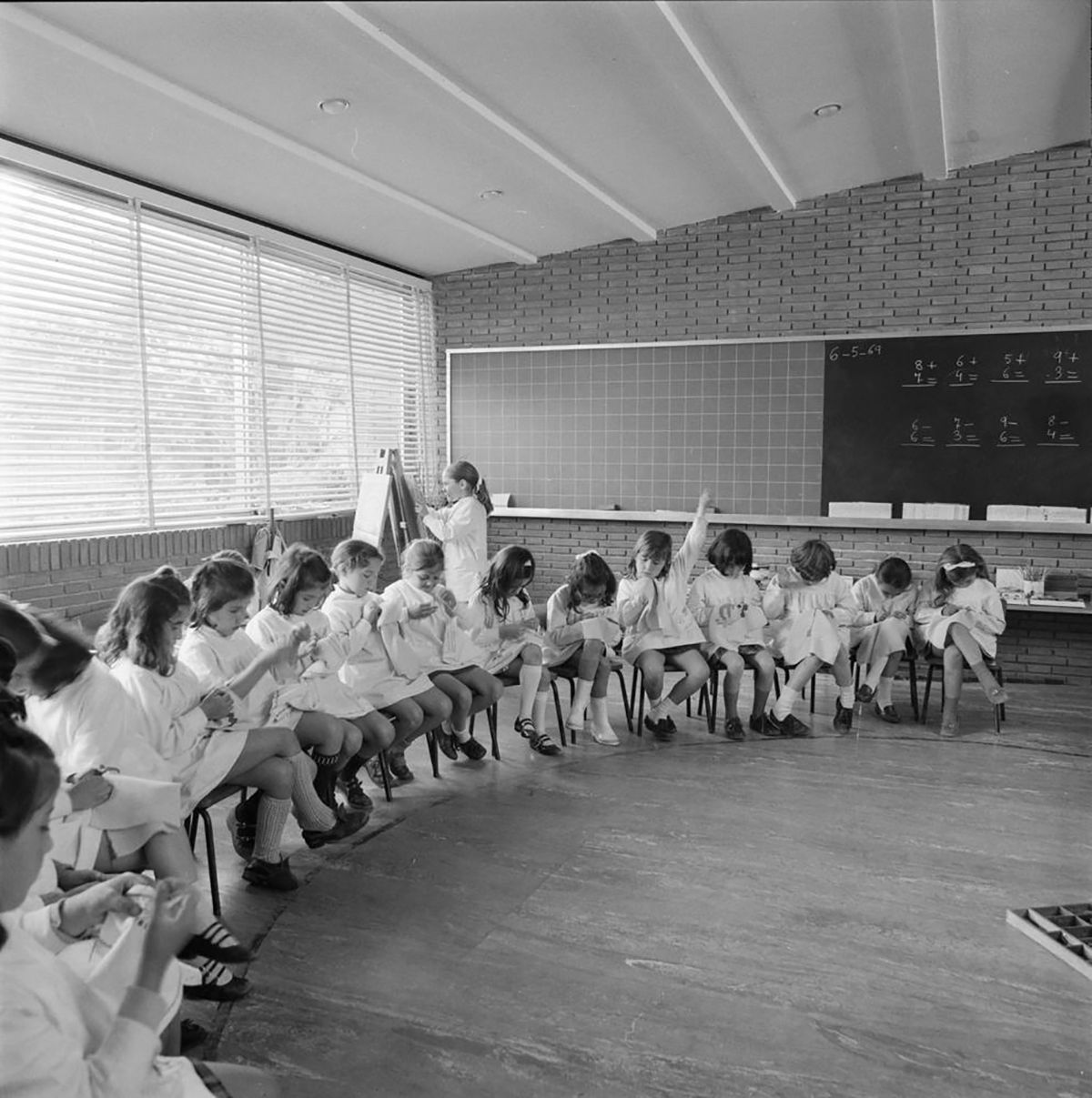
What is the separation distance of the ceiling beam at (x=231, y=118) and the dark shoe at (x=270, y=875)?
7.28 ft

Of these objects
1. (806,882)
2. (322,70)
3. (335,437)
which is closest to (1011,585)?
(806,882)

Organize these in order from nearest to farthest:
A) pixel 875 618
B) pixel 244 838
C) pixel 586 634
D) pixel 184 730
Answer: pixel 184 730 < pixel 244 838 < pixel 586 634 < pixel 875 618

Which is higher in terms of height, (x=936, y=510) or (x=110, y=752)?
(x=936, y=510)

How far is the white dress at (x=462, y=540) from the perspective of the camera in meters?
5.81

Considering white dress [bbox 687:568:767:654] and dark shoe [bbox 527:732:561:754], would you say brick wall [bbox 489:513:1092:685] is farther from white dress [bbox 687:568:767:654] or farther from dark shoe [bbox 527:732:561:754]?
dark shoe [bbox 527:732:561:754]

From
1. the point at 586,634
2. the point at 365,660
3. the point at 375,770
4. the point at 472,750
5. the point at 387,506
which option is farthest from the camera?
the point at 387,506

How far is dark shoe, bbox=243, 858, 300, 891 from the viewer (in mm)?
3111

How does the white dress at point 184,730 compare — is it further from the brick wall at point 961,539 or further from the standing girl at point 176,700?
the brick wall at point 961,539

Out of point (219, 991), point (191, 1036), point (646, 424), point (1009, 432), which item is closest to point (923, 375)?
point (1009, 432)

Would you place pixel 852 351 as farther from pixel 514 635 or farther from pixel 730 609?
pixel 514 635

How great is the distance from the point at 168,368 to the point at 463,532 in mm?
1838

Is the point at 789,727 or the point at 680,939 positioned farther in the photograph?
the point at 789,727

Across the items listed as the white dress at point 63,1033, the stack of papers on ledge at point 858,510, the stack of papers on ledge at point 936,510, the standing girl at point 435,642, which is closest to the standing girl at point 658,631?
the standing girl at point 435,642

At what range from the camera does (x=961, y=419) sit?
6414 millimetres
